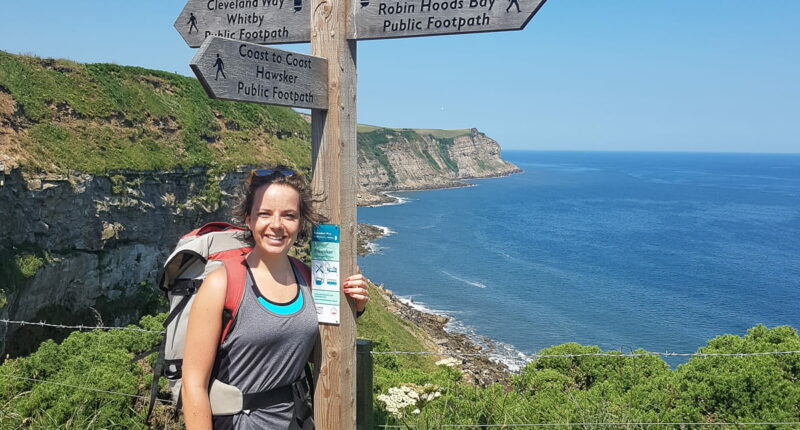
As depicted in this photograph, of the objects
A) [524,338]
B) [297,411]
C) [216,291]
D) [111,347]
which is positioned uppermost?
[216,291]

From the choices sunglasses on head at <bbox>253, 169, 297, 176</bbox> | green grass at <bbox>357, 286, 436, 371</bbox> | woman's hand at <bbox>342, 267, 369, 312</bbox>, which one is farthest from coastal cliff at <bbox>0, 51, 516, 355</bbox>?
sunglasses on head at <bbox>253, 169, 297, 176</bbox>

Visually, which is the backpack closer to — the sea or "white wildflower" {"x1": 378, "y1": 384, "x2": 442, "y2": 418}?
"white wildflower" {"x1": 378, "y1": 384, "x2": 442, "y2": 418}

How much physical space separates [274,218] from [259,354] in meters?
0.59

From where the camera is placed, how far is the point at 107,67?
1289 inches

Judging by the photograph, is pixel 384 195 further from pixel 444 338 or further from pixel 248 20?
pixel 248 20

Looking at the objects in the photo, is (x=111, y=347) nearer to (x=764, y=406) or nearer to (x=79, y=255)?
(x=764, y=406)

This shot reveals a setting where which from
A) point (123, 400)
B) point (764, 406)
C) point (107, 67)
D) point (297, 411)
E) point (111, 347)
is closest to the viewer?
point (297, 411)

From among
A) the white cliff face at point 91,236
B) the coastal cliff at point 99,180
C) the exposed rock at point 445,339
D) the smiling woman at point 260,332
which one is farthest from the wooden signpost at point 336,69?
the exposed rock at point 445,339

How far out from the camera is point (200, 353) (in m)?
2.22

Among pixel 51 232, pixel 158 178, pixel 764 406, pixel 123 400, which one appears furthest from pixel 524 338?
pixel 123 400

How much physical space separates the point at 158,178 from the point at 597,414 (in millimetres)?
27984

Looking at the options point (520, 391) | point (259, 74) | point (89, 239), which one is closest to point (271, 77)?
point (259, 74)

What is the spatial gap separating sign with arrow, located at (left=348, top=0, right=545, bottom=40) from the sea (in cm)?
1489

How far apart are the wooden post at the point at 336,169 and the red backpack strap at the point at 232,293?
2.07 feet
